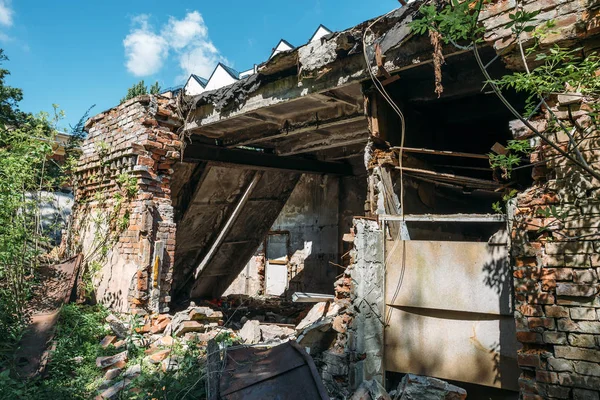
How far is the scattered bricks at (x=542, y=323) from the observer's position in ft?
8.73

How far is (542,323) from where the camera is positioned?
8.86 ft

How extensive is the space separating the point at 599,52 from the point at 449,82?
152cm

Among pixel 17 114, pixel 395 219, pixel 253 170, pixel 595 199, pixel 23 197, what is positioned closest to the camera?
pixel 595 199

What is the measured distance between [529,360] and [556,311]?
41 centimetres

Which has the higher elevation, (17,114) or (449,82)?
(17,114)

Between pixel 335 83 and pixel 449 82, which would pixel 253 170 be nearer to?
pixel 335 83

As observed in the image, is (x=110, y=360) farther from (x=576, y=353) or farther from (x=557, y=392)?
(x=576, y=353)

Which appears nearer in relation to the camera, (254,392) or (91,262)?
(254,392)

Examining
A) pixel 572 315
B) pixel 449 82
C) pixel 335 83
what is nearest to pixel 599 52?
pixel 449 82

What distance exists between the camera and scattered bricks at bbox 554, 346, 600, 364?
2.51 m

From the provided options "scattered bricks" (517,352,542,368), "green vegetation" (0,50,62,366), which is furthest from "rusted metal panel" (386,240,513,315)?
"green vegetation" (0,50,62,366)


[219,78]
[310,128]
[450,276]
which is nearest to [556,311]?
[450,276]

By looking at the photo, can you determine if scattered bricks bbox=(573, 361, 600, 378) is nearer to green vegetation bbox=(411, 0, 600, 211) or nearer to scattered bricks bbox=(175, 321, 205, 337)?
green vegetation bbox=(411, 0, 600, 211)

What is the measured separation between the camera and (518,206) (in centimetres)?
297
